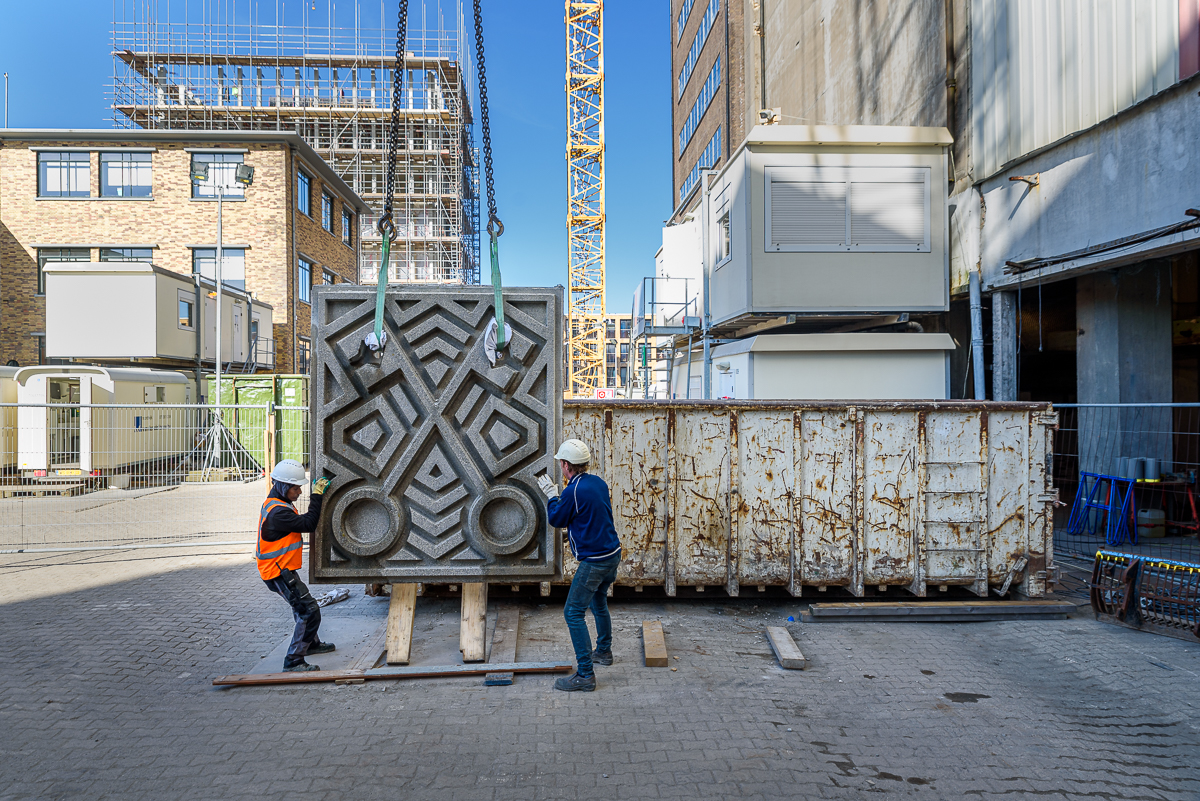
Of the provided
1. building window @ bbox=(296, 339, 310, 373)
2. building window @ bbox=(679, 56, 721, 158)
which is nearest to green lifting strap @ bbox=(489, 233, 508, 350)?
building window @ bbox=(296, 339, 310, 373)

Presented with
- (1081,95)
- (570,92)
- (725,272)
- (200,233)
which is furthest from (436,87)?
(1081,95)

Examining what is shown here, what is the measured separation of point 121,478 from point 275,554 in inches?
368

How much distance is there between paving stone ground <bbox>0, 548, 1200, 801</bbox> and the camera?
3.88m

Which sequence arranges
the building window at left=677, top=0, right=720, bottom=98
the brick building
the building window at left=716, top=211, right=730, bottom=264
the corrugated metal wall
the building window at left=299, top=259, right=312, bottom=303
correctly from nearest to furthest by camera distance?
the corrugated metal wall
the building window at left=716, top=211, right=730, bottom=264
the brick building
the building window at left=299, top=259, right=312, bottom=303
the building window at left=677, top=0, right=720, bottom=98

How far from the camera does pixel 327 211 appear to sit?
1262 inches

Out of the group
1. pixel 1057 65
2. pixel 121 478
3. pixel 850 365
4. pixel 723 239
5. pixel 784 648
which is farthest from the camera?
pixel 723 239

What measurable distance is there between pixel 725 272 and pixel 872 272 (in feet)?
10.1

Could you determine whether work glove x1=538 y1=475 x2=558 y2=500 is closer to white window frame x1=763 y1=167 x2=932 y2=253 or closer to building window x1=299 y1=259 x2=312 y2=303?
white window frame x1=763 y1=167 x2=932 y2=253

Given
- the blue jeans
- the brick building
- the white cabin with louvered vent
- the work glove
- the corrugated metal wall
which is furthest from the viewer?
the brick building

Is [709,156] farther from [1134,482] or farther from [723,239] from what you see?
[1134,482]

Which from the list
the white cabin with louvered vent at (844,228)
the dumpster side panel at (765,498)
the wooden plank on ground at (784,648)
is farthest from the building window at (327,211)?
the wooden plank on ground at (784,648)

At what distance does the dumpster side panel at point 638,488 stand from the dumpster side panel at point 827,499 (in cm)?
144

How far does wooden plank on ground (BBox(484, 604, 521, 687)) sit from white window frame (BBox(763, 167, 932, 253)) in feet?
30.7

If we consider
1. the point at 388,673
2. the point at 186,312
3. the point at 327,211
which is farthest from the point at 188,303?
the point at 388,673
